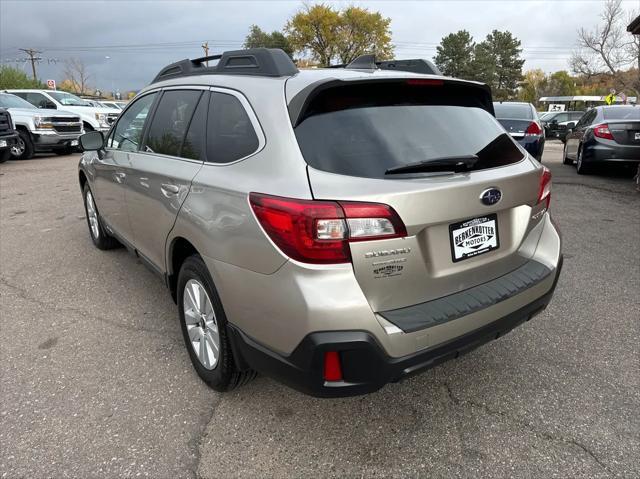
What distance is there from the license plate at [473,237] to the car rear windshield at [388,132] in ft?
0.89

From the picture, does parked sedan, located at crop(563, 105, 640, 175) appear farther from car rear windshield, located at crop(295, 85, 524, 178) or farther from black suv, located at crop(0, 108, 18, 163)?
black suv, located at crop(0, 108, 18, 163)

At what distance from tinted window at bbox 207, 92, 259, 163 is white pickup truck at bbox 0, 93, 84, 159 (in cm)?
1233

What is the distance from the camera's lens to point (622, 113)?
10.1m

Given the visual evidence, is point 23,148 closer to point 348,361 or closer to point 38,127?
point 38,127

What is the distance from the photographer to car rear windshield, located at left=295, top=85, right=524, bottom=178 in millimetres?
2027

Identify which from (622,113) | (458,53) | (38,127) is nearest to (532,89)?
(458,53)

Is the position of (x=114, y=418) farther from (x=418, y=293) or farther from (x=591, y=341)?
(x=591, y=341)

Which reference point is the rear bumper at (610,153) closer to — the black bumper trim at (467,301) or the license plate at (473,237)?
the black bumper trim at (467,301)

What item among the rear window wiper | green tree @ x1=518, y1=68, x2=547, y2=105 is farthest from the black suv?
green tree @ x1=518, y1=68, x2=547, y2=105

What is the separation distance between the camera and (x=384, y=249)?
1.91 metres

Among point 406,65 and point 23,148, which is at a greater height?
point 406,65

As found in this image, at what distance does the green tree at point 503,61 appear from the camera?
3098 inches

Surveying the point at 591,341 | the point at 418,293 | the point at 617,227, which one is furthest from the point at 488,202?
the point at 617,227

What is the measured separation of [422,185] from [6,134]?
13.2m
